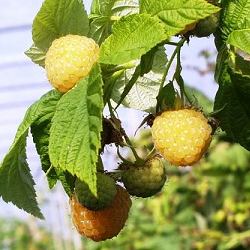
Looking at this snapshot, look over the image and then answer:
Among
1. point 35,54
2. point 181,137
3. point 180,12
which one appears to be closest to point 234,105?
point 181,137

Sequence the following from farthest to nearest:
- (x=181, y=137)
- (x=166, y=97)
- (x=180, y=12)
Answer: (x=166, y=97) < (x=181, y=137) < (x=180, y=12)

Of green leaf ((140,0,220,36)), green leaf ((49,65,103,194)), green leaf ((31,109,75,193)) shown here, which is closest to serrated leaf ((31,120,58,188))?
green leaf ((31,109,75,193))

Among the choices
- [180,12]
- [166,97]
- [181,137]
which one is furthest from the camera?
[166,97]

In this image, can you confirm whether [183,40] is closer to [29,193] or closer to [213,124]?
[213,124]

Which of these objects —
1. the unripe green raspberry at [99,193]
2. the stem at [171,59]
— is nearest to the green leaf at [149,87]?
the stem at [171,59]

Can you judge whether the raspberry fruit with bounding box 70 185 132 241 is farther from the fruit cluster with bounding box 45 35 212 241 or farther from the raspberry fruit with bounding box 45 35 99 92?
the raspberry fruit with bounding box 45 35 99 92

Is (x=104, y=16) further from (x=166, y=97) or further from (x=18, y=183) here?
(x=18, y=183)

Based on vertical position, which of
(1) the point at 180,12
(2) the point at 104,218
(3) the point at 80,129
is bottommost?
(2) the point at 104,218

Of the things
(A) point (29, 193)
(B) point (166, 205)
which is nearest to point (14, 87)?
(B) point (166, 205)
